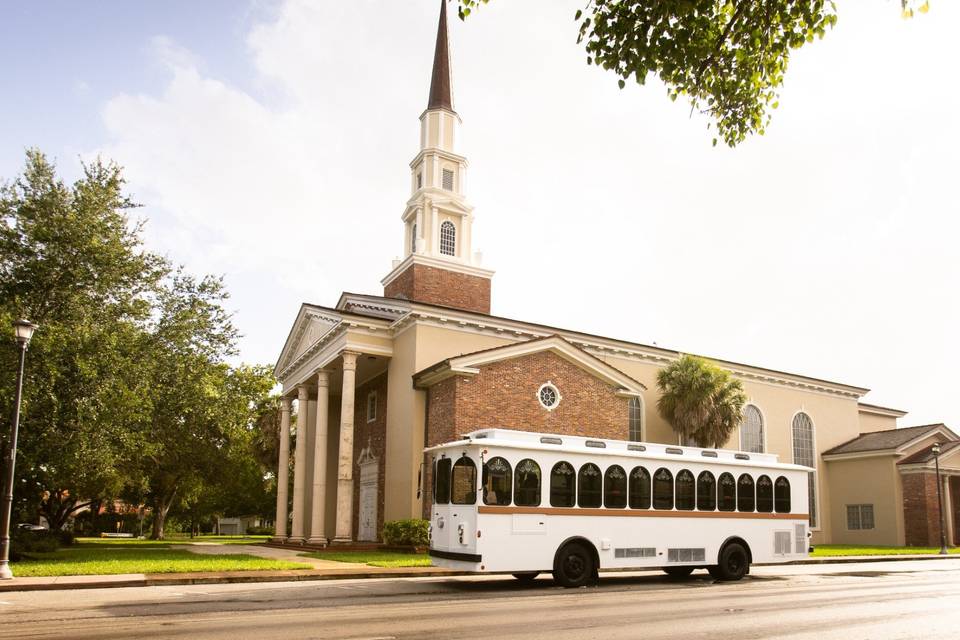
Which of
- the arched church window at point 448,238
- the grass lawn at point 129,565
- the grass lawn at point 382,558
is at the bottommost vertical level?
the grass lawn at point 382,558

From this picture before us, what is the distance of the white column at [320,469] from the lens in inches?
1112

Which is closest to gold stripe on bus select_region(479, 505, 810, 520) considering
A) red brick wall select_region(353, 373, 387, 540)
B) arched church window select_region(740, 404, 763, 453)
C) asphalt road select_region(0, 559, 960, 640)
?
asphalt road select_region(0, 559, 960, 640)

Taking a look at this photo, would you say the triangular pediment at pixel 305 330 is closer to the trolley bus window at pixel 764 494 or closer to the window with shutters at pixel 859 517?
the trolley bus window at pixel 764 494

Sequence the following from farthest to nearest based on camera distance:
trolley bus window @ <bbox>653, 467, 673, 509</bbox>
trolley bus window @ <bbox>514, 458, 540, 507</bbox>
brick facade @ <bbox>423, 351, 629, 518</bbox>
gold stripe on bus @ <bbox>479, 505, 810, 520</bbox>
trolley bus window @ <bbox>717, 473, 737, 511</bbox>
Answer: brick facade @ <bbox>423, 351, 629, 518</bbox>, trolley bus window @ <bbox>717, 473, 737, 511</bbox>, trolley bus window @ <bbox>653, 467, 673, 509</bbox>, trolley bus window @ <bbox>514, 458, 540, 507</bbox>, gold stripe on bus @ <bbox>479, 505, 810, 520</bbox>

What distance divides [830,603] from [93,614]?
451 inches

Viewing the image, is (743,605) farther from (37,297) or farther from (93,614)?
(37,297)

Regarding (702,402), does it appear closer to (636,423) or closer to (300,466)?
(636,423)

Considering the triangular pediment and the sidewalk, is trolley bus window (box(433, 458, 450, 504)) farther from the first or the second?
the triangular pediment

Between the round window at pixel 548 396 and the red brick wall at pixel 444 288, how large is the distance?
781 cm

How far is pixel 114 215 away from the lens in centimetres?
2295

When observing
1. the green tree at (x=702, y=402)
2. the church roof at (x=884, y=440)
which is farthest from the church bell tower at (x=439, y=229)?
the church roof at (x=884, y=440)

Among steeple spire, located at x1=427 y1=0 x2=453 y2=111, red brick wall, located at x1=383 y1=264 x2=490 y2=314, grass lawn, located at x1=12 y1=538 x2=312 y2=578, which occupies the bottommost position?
grass lawn, located at x1=12 y1=538 x2=312 y2=578

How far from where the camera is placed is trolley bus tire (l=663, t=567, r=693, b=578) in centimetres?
1844

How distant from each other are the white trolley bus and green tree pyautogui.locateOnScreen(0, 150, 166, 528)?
30.8 feet
